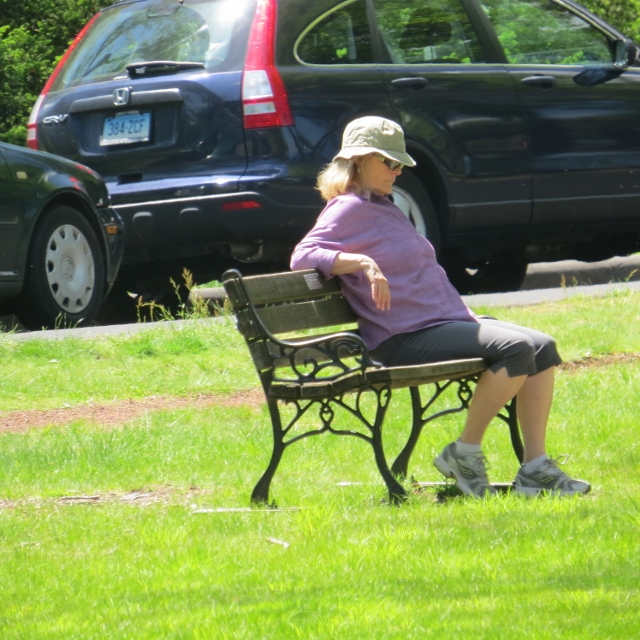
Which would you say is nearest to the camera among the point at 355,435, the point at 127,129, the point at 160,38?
the point at 355,435

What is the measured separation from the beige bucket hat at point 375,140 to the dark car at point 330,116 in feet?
11.5

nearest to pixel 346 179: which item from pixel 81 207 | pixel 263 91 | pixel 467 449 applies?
pixel 467 449

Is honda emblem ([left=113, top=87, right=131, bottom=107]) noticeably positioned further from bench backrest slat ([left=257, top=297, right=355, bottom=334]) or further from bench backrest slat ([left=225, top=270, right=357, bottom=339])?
bench backrest slat ([left=257, top=297, right=355, bottom=334])

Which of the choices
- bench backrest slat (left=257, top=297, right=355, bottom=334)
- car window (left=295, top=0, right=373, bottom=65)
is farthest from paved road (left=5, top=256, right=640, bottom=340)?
bench backrest slat (left=257, top=297, right=355, bottom=334)

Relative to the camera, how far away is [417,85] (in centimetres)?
970

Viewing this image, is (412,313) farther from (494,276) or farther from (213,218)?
(494,276)

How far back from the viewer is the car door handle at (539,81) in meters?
10.2

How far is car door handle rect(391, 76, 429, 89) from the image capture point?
31.6 ft

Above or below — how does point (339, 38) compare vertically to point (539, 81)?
above

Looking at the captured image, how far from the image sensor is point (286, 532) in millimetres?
4871

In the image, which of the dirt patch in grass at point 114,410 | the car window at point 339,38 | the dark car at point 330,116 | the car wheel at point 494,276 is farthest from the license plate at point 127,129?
the car wheel at point 494,276

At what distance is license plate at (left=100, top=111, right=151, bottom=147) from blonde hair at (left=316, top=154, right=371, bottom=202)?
12.8 feet

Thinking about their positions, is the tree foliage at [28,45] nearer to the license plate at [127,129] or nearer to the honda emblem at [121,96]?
the license plate at [127,129]

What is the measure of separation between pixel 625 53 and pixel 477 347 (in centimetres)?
571
